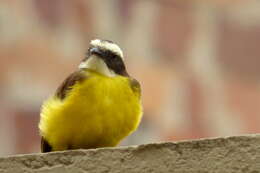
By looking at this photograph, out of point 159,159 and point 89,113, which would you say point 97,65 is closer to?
point 89,113

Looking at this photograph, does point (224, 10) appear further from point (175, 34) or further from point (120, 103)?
point (120, 103)

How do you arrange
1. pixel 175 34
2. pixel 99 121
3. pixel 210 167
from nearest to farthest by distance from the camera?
1. pixel 210 167
2. pixel 99 121
3. pixel 175 34

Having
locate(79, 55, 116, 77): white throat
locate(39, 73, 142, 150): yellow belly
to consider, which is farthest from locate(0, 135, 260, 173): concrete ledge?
locate(79, 55, 116, 77): white throat

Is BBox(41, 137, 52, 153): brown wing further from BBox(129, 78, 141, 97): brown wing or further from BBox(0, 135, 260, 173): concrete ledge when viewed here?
BBox(0, 135, 260, 173): concrete ledge

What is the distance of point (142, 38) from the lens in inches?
183

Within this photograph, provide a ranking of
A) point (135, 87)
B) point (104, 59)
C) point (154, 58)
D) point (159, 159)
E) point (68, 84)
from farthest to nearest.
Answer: point (154, 58) → point (104, 59) → point (135, 87) → point (68, 84) → point (159, 159)

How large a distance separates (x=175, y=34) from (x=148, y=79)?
24 cm

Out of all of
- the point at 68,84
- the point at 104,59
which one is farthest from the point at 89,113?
the point at 104,59

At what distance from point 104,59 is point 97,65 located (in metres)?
0.08

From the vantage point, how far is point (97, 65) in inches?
133

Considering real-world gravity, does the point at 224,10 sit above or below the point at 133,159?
above

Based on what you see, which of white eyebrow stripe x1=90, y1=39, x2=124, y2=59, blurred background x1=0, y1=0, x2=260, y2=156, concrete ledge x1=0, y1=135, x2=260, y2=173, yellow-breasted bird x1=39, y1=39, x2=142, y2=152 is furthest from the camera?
blurred background x1=0, y1=0, x2=260, y2=156

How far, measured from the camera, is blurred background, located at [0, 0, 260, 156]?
14.6 ft

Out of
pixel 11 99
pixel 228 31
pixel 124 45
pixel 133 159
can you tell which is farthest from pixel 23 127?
pixel 133 159
